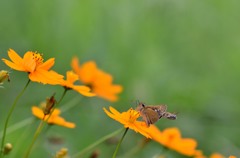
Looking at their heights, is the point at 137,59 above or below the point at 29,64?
above

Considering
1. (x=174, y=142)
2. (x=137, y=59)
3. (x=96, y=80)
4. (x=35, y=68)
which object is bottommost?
(x=35, y=68)

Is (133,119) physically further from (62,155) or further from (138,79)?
(138,79)

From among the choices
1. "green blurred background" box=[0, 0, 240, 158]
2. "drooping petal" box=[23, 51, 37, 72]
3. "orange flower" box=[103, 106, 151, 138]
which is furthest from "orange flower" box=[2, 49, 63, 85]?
"green blurred background" box=[0, 0, 240, 158]

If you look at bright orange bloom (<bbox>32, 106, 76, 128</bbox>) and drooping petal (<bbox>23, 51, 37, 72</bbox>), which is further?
bright orange bloom (<bbox>32, 106, 76, 128</bbox>)

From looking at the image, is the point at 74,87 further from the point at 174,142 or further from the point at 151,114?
the point at 174,142

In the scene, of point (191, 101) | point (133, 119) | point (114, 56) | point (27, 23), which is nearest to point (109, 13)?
point (114, 56)

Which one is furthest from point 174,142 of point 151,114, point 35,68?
point 35,68

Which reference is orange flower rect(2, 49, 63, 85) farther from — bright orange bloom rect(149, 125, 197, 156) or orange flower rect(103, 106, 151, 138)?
bright orange bloom rect(149, 125, 197, 156)

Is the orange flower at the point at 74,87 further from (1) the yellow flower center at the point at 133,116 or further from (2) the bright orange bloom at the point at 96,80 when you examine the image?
(2) the bright orange bloom at the point at 96,80

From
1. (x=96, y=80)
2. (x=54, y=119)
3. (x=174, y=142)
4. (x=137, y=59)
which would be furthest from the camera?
(x=137, y=59)
